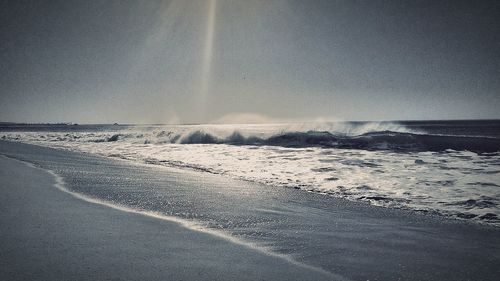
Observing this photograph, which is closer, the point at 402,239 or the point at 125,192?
the point at 402,239

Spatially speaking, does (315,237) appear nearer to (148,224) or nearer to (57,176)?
(148,224)

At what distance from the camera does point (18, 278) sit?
7.40 feet

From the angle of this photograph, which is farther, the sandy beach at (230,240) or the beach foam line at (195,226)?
the beach foam line at (195,226)

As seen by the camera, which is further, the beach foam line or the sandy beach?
the beach foam line

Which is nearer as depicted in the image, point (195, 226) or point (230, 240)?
point (230, 240)

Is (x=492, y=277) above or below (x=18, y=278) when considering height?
below

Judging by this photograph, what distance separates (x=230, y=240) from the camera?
340 centimetres

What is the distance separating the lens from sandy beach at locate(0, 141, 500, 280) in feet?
8.50

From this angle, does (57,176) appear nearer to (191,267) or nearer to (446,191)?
(191,267)

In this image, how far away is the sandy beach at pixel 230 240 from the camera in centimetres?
259

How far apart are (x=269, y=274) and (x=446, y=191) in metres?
5.42

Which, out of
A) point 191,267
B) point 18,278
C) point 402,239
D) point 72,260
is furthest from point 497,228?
point 18,278

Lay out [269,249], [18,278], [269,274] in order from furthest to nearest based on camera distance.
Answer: [269,249] → [269,274] → [18,278]

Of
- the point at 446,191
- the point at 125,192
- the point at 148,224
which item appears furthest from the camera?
the point at 446,191
